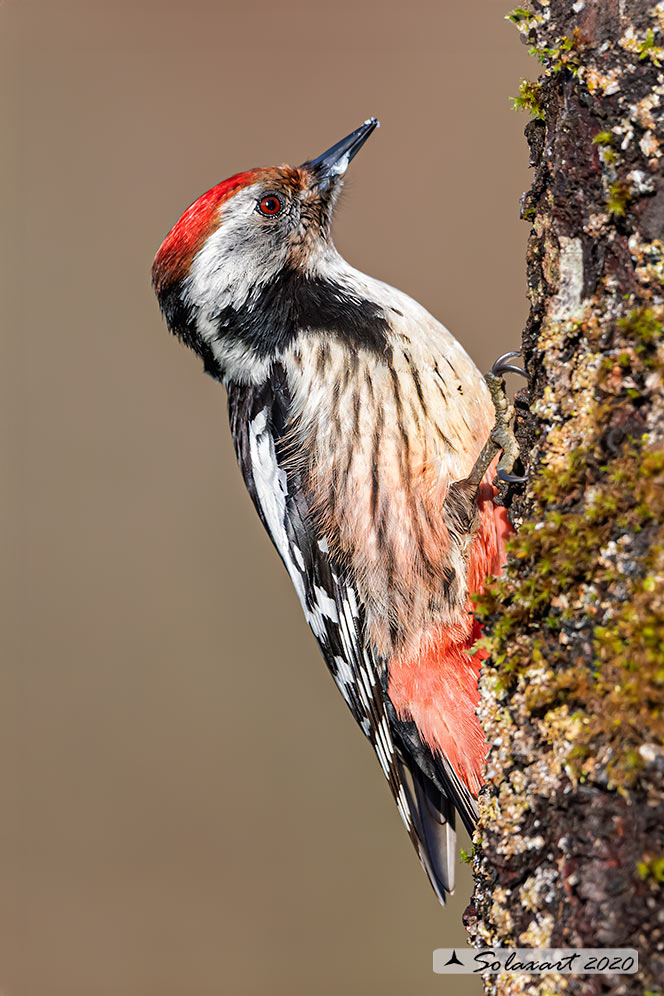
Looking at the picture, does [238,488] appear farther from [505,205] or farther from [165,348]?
[505,205]

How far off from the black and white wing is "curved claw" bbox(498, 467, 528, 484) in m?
0.65

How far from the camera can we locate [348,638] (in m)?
2.07

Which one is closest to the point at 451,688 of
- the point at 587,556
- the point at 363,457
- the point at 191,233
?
the point at 363,457

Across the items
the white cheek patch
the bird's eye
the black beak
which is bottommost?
the white cheek patch

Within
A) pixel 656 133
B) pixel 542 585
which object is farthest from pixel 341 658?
pixel 656 133

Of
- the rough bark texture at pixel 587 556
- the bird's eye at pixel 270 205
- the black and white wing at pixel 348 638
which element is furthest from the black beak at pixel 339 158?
the rough bark texture at pixel 587 556

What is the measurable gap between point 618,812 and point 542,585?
329 millimetres

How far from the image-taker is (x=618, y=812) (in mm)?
1023

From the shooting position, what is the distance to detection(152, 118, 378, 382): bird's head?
2158mm

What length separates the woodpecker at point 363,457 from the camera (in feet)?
6.16

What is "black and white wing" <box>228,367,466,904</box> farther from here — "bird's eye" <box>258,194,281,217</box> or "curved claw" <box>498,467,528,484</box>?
"curved claw" <box>498,467,528,484</box>

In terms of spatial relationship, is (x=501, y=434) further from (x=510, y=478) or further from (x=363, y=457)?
(x=363, y=457)

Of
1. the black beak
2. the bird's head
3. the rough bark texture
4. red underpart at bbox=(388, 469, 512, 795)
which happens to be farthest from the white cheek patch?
the rough bark texture

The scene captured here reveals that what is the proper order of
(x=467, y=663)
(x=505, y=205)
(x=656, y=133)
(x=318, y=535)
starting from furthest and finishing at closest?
1. (x=505, y=205)
2. (x=318, y=535)
3. (x=467, y=663)
4. (x=656, y=133)
